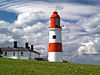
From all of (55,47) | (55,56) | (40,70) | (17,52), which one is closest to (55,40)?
(55,47)

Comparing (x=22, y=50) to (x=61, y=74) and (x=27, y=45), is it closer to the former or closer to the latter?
(x=27, y=45)

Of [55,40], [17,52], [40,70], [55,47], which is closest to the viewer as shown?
[40,70]

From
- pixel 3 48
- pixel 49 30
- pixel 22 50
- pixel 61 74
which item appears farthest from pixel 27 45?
pixel 61 74

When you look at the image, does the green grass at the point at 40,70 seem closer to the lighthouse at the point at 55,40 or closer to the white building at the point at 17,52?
the lighthouse at the point at 55,40

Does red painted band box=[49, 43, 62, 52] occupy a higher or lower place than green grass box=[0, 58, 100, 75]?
higher

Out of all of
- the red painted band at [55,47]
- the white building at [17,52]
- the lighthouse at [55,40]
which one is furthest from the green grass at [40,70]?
the white building at [17,52]

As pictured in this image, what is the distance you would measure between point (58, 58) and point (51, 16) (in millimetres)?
10230

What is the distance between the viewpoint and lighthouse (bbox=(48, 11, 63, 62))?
126ft

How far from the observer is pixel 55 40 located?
39.1 metres

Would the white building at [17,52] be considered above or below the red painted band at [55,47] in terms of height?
below

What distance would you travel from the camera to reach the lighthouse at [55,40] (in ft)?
126

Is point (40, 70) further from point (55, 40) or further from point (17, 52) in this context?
point (17, 52)

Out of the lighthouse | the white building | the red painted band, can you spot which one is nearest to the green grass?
the red painted band

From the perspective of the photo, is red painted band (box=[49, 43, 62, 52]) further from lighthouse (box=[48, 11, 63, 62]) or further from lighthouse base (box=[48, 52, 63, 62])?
lighthouse base (box=[48, 52, 63, 62])
